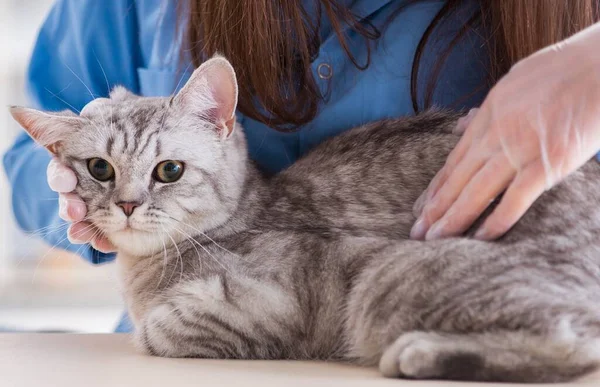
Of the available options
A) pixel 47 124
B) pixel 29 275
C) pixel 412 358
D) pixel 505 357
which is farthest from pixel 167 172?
pixel 29 275

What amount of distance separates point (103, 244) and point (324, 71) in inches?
26.6

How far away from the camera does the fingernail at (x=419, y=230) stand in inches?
54.6

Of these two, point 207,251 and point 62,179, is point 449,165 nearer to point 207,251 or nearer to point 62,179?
point 207,251

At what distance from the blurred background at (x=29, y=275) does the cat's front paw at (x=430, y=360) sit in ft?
8.26

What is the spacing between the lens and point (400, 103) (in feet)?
6.08

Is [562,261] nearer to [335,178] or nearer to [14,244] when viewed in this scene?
[335,178]

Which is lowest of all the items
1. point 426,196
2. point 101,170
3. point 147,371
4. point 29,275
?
point 29,275

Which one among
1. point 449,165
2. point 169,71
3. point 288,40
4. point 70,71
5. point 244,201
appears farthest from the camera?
point 70,71

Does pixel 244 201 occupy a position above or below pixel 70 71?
below

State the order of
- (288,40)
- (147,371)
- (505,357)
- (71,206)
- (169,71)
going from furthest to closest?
(169,71)
(288,40)
(71,206)
(147,371)
(505,357)

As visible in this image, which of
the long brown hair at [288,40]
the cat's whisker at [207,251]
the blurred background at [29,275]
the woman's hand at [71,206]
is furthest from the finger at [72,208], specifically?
the blurred background at [29,275]

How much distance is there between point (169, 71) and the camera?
6.47 ft

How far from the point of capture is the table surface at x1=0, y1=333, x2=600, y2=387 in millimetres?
1074

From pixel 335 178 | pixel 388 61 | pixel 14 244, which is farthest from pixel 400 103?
pixel 14 244
